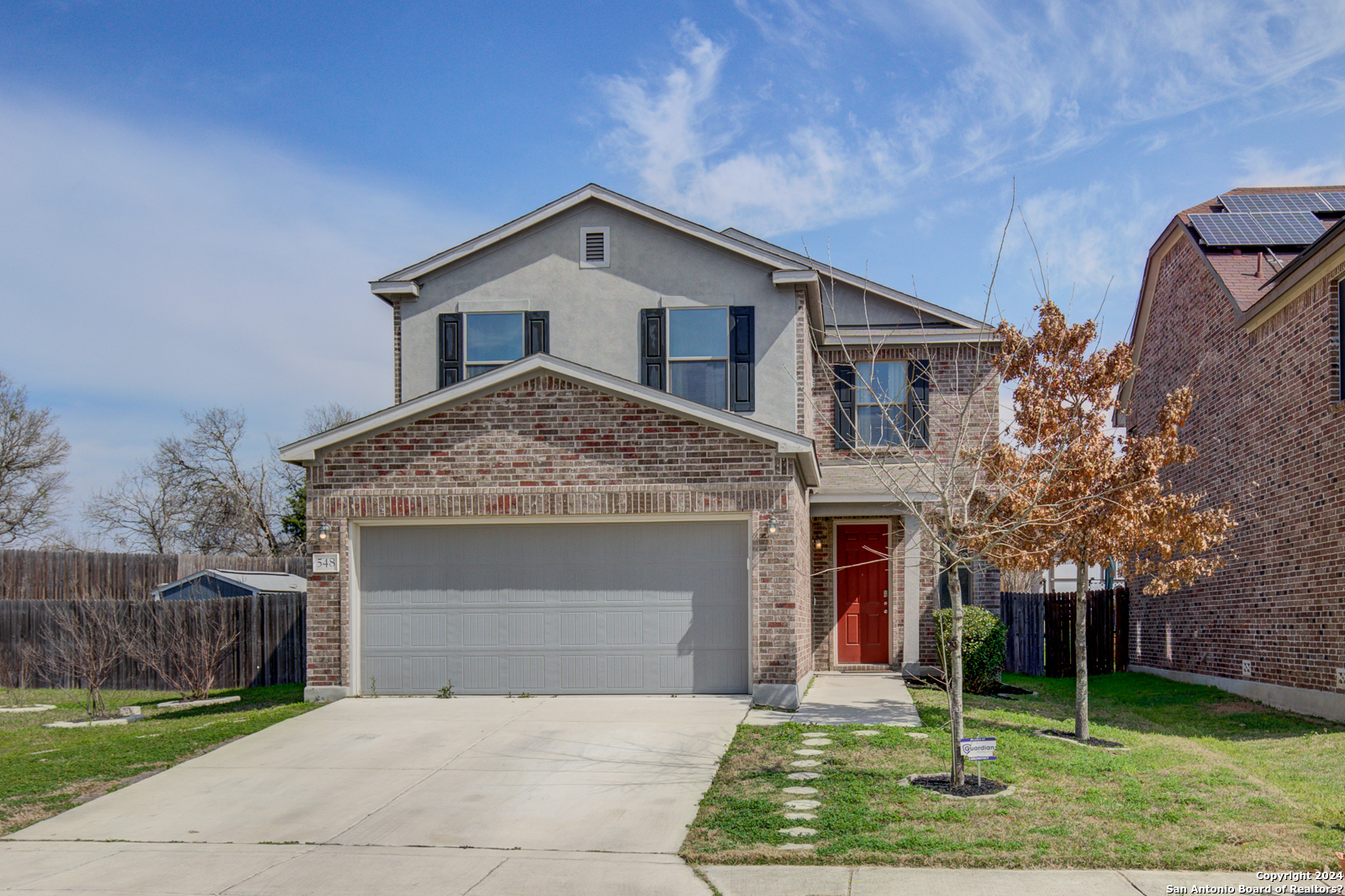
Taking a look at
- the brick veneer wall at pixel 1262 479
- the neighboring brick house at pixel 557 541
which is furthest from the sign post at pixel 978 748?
the brick veneer wall at pixel 1262 479

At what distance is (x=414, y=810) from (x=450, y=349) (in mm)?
9427

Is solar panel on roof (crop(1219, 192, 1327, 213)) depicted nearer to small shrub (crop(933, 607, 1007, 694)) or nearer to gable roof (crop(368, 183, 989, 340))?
gable roof (crop(368, 183, 989, 340))

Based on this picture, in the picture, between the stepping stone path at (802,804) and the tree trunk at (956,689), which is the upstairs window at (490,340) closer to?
the tree trunk at (956,689)

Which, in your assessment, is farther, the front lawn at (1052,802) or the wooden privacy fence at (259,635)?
the wooden privacy fence at (259,635)

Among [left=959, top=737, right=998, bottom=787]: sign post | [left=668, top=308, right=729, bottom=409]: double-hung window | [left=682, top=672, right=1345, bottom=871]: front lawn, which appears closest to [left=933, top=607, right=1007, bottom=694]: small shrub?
[left=682, top=672, right=1345, bottom=871]: front lawn

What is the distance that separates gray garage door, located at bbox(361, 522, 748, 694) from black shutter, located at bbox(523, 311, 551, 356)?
4.08 metres

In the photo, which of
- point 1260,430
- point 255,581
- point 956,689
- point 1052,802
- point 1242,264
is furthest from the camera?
point 255,581

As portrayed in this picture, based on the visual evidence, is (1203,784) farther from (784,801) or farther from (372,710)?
(372,710)

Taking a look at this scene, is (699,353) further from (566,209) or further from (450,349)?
Answer: (450,349)

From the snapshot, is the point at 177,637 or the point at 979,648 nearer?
the point at 979,648

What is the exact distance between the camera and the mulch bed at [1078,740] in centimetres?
1086

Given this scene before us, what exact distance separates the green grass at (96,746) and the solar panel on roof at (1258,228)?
1468cm

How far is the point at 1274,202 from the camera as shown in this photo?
1741 cm

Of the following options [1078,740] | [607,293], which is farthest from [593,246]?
[1078,740]
